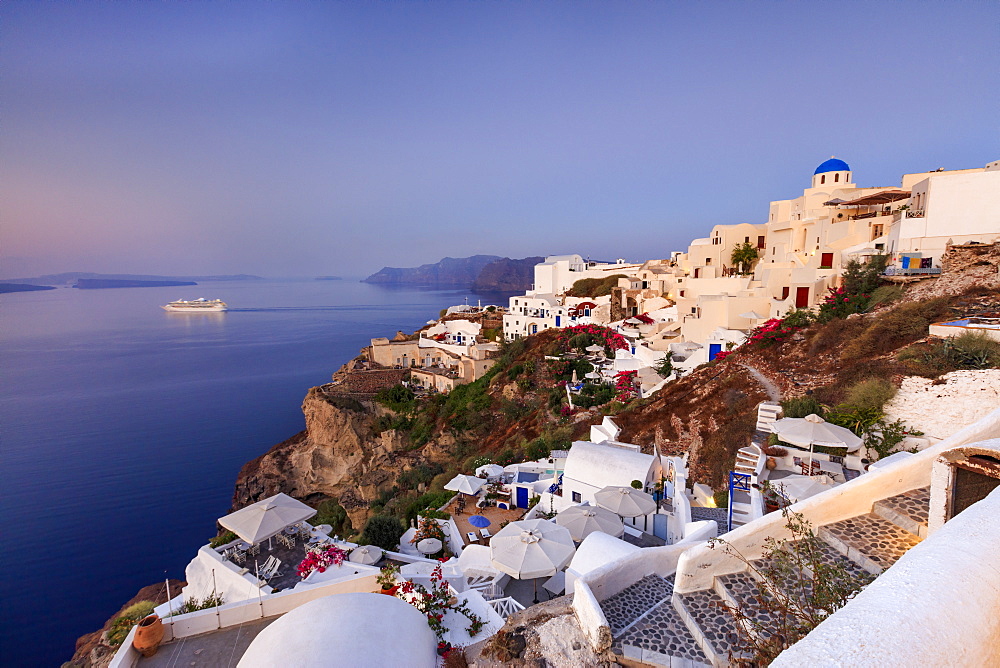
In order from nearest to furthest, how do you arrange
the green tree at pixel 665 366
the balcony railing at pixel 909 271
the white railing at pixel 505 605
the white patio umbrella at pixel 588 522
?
the white railing at pixel 505 605 → the white patio umbrella at pixel 588 522 → the balcony railing at pixel 909 271 → the green tree at pixel 665 366

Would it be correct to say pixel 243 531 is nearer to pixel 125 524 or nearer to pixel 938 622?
pixel 938 622

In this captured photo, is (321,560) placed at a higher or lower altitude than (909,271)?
lower

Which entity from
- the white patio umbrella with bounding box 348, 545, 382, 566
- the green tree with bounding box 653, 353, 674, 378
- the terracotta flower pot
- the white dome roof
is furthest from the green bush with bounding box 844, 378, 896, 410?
the terracotta flower pot

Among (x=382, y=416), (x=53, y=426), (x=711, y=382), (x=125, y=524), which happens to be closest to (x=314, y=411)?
(x=382, y=416)

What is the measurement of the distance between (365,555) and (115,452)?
32169 millimetres

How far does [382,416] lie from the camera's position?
87.2ft

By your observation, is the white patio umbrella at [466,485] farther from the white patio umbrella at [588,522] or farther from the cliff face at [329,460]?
the cliff face at [329,460]

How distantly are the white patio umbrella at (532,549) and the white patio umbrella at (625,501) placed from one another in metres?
1.38

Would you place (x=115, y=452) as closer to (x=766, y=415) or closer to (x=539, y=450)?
(x=539, y=450)

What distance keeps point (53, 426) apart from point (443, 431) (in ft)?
105

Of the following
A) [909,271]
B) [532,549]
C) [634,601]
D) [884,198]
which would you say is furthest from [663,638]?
[884,198]

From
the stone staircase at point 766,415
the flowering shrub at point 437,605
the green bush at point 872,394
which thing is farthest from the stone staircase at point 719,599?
the stone staircase at point 766,415

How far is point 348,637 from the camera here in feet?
11.9

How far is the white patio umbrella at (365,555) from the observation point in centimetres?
794
